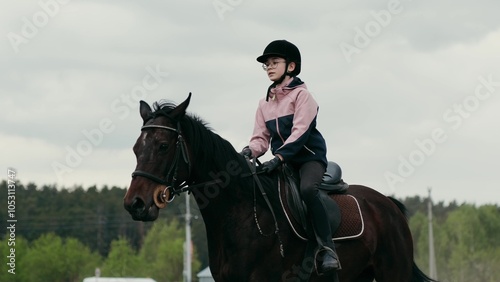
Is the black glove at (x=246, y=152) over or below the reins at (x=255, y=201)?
over

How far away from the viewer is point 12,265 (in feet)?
52.4

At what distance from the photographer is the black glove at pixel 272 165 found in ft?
29.8

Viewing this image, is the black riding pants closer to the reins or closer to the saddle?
the saddle

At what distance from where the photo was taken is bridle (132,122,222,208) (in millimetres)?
8195

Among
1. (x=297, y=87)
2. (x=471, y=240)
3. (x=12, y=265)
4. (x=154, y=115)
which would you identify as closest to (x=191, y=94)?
(x=154, y=115)

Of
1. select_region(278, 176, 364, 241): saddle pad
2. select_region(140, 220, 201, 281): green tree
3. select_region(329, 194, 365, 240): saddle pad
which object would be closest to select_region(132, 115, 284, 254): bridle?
select_region(278, 176, 364, 241): saddle pad

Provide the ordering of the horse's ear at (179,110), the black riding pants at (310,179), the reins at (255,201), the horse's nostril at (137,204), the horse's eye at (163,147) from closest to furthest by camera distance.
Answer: the horse's nostril at (137,204) < the horse's eye at (163,147) < the horse's ear at (179,110) < the reins at (255,201) < the black riding pants at (310,179)

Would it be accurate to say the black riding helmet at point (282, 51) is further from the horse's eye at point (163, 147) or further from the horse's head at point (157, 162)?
the horse's eye at point (163, 147)

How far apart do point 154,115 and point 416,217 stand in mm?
93922

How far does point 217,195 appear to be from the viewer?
29.1 ft

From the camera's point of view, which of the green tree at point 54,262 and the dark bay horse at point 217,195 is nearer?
the dark bay horse at point 217,195

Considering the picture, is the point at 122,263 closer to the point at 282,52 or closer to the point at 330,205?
the point at 330,205

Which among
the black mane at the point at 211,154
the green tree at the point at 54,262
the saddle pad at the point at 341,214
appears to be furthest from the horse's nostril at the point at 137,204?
the green tree at the point at 54,262

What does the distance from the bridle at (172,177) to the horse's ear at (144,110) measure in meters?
0.17
